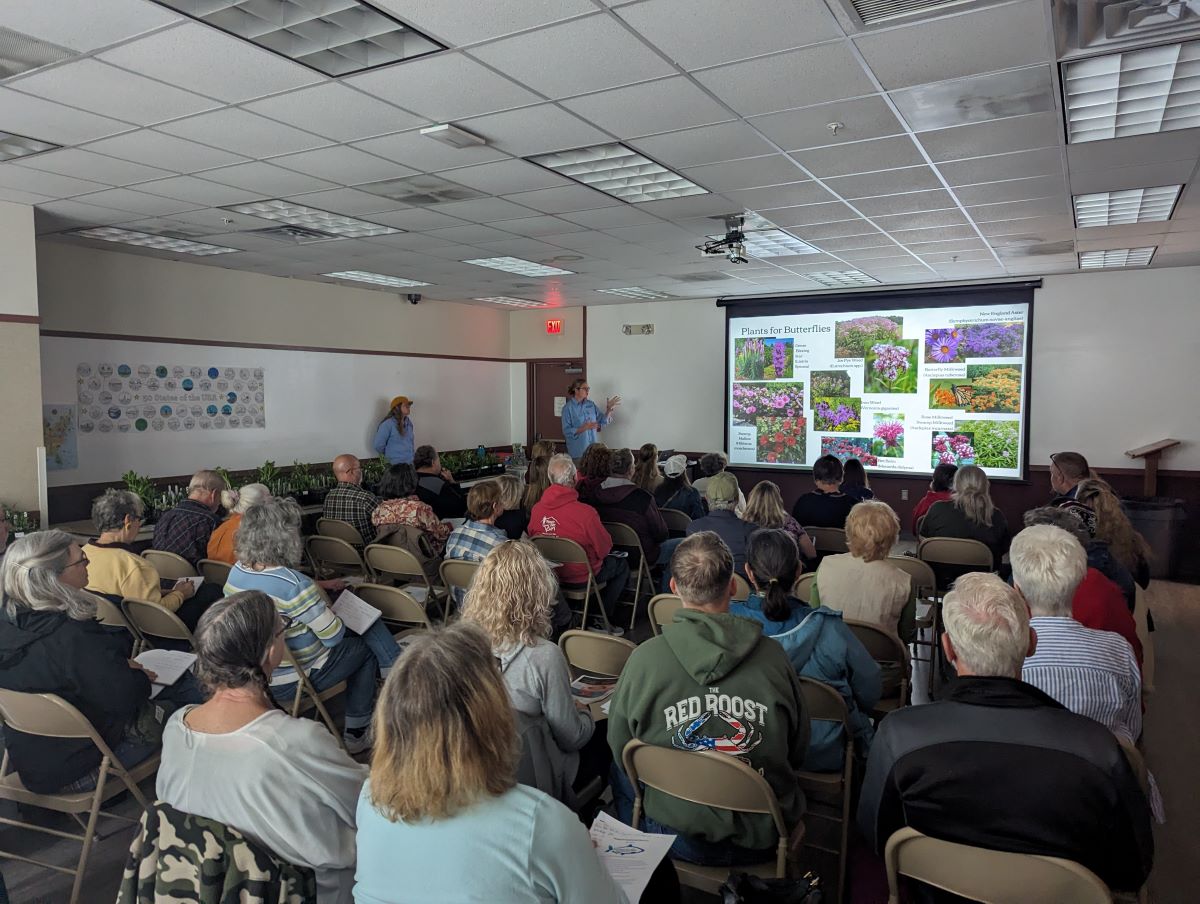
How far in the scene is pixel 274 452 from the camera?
839 cm

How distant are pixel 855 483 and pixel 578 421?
459 cm

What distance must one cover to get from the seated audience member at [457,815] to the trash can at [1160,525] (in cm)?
772

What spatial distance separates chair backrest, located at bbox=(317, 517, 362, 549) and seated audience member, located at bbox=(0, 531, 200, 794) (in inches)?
98.6

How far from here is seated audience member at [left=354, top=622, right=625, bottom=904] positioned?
1241 millimetres

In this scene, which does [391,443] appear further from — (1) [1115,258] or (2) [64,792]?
(1) [1115,258]

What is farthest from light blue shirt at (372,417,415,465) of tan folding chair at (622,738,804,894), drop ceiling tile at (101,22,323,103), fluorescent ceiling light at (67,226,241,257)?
tan folding chair at (622,738,804,894)

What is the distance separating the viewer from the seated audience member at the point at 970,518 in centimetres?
479

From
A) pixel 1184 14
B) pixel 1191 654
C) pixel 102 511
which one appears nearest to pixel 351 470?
pixel 102 511

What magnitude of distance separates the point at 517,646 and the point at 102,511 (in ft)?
8.49

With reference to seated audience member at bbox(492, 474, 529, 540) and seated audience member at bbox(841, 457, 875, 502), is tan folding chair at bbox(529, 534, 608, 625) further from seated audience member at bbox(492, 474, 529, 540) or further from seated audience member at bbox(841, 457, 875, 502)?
seated audience member at bbox(841, 457, 875, 502)

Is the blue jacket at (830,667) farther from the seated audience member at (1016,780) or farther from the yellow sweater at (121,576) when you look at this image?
the yellow sweater at (121,576)

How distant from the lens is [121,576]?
3.49m

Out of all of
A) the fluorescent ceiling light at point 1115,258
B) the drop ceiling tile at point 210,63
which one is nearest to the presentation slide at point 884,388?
the fluorescent ceiling light at point 1115,258

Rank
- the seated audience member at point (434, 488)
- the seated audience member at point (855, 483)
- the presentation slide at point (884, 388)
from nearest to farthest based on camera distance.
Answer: the seated audience member at point (855, 483), the seated audience member at point (434, 488), the presentation slide at point (884, 388)
